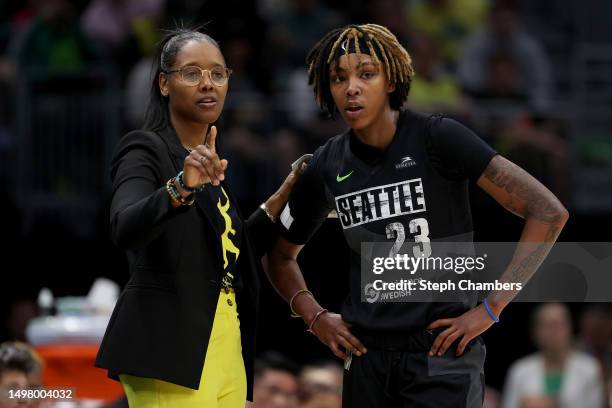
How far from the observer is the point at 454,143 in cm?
416

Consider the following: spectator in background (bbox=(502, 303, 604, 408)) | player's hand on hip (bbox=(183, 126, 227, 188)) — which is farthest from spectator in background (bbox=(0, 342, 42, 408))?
spectator in background (bbox=(502, 303, 604, 408))

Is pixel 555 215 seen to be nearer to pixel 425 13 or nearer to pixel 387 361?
pixel 387 361

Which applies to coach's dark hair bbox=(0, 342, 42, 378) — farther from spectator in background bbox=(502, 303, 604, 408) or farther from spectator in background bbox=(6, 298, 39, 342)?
spectator in background bbox=(502, 303, 604, 408)

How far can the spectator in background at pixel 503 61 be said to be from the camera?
9.39m

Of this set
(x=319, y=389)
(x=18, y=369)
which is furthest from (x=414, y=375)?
(x=319, y=389)

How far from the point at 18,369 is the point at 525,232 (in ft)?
7.60

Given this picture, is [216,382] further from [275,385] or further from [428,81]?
[428,81]

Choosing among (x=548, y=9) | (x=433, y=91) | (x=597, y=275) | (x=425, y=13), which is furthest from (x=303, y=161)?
(x=548, y=9)

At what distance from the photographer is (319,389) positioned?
6.59 m

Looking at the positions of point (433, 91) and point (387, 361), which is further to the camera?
point (433, 91)

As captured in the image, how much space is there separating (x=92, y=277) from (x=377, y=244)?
14.3 feet

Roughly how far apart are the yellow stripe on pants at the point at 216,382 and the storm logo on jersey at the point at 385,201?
0.53m

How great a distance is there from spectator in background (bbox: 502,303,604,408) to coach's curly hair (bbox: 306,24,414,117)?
3802mm

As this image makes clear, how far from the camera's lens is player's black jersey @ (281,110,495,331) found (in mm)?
4160
